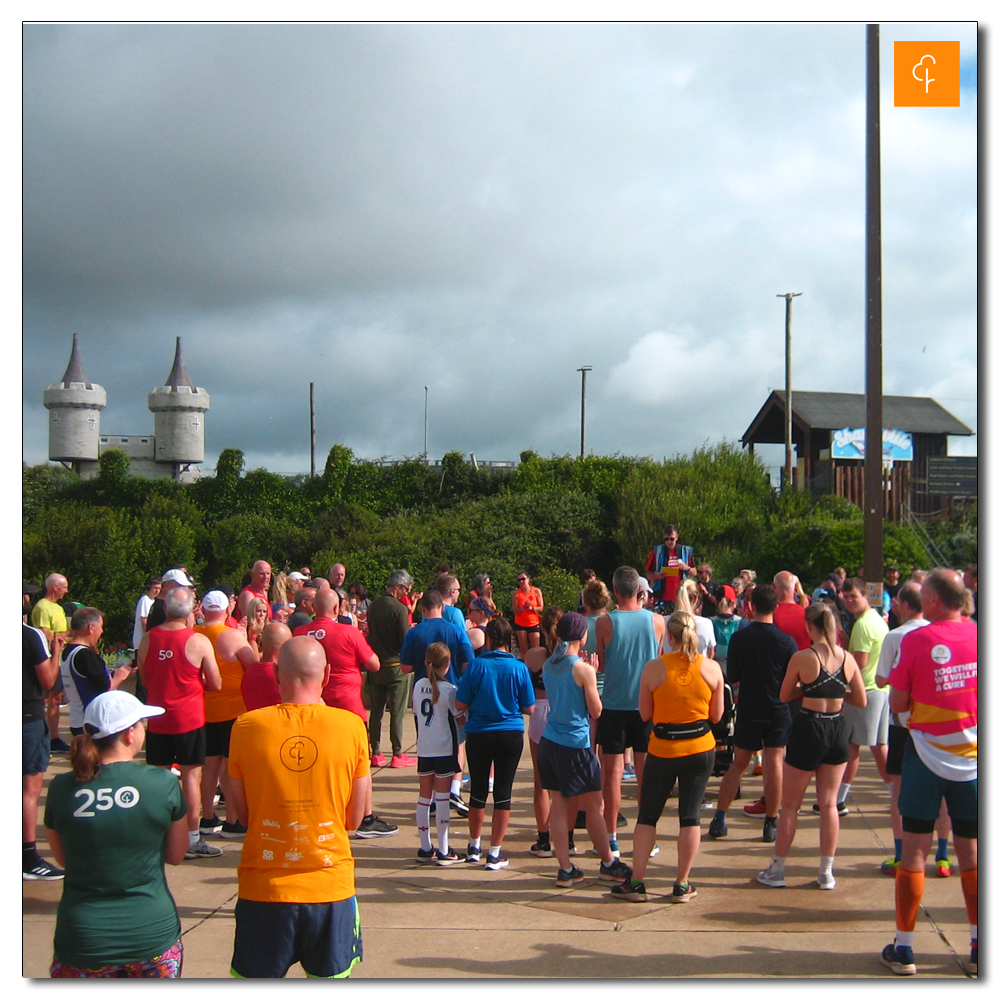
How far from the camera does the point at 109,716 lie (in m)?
3.04

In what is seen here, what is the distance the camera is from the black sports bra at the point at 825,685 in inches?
208

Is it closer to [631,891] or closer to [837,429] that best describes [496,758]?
[631,891]

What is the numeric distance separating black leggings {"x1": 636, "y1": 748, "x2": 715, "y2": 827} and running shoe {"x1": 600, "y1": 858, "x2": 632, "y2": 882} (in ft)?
1.47

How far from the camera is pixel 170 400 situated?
53250 millimetres

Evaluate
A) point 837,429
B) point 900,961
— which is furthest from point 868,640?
point 837,429

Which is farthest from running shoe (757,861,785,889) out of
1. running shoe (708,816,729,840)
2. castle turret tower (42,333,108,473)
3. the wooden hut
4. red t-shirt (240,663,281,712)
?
castle turret tower (42,333,108,473)

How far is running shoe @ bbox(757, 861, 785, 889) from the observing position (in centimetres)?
545

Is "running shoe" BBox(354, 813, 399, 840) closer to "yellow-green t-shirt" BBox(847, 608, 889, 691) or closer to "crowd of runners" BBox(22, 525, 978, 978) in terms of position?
"crowd of runners" BBox(22, 525, 978, 978)

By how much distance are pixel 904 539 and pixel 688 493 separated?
26.1ft

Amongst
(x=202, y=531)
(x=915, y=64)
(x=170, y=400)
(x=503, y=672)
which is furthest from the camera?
(x=170, y=400)

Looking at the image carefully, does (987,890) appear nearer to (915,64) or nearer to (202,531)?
(915,64)

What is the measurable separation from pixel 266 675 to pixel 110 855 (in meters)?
3.10

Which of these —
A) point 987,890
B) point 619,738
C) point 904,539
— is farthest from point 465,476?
point 987,890

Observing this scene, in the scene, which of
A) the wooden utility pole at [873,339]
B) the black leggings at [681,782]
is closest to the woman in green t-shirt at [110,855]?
the black leggings at [681,782]
